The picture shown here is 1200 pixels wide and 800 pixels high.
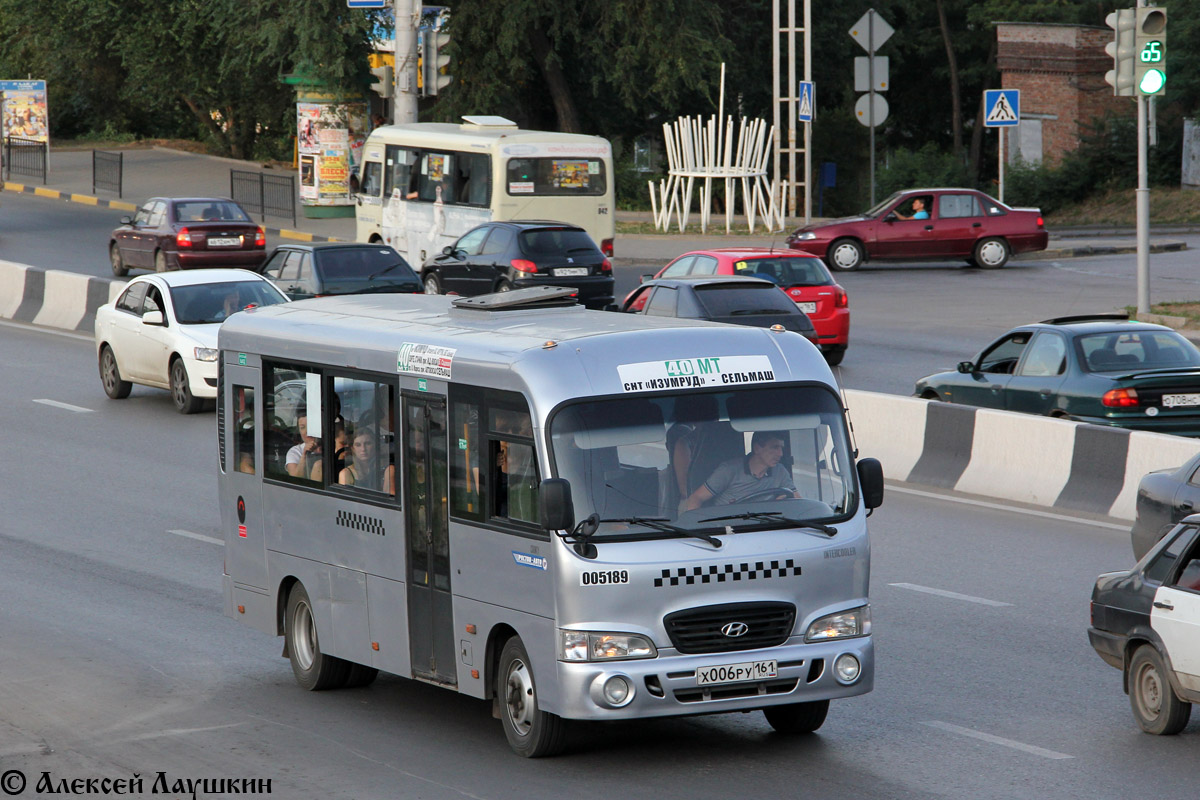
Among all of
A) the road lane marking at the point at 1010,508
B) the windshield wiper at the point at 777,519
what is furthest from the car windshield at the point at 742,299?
the windshield wiper at the point at 777,519

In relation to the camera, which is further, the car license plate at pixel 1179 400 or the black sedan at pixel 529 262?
the black sedan at pixel 529 262

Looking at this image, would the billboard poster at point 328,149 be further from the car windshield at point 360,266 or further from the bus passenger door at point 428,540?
the bus passenger door at point 428,540

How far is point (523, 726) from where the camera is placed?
8484 mm

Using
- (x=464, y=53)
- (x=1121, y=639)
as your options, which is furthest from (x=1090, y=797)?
(x=464, y=53)

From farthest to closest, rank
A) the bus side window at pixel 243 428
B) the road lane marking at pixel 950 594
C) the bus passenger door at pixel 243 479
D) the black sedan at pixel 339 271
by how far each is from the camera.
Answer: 1. the black sedan at pixel 339 271
2. the road lane marking at pixel 950 594
3. the bus side window at pixel 243 428
4. the bus passenger door at pixel 243 479

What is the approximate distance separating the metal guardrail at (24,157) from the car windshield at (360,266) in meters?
31.3

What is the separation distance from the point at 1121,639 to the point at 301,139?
3825 cm

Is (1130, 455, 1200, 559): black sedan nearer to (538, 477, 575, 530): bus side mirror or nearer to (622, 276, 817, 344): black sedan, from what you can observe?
(538, 477, 575, 530): bus side mirror

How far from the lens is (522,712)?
27.8 feet

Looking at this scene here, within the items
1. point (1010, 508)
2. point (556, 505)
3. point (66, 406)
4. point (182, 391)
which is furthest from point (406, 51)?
point (556, 505)

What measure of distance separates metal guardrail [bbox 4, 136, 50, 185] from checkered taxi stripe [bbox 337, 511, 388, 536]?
46892mm

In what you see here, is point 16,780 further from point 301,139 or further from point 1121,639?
point 301,139

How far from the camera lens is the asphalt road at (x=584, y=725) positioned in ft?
26.6

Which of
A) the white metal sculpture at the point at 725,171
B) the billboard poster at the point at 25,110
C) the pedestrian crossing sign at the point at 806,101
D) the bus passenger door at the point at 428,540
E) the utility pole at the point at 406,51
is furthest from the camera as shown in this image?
the billboard poster at the point at 25,110
